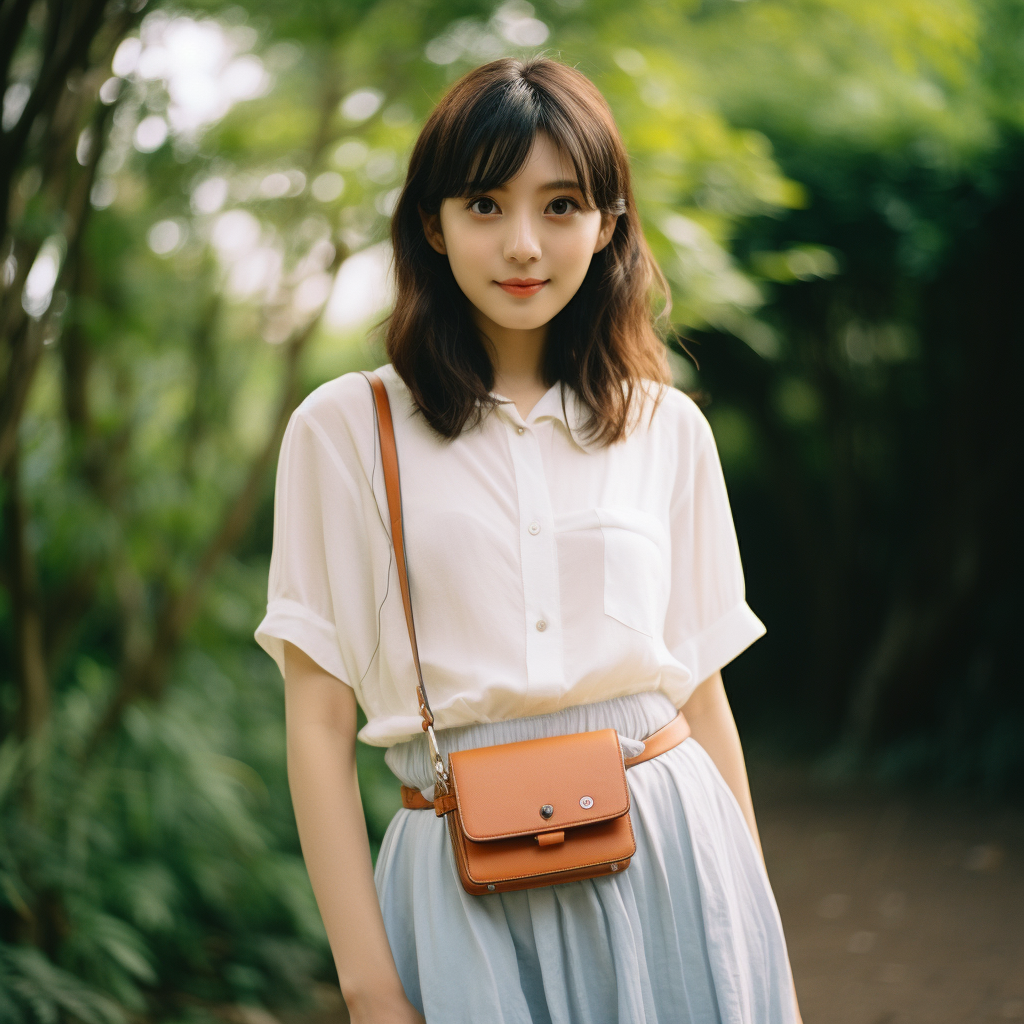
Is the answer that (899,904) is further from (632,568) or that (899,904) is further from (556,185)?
(556,185)

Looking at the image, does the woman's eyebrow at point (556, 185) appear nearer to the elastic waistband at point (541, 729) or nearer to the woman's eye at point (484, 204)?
the woman's eye at point (484, 204)

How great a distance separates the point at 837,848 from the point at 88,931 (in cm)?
342

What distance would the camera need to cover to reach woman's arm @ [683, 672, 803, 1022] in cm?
159

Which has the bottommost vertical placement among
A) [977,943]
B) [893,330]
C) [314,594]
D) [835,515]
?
[977,943]

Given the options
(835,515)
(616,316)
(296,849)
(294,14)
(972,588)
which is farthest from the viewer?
(835,515)

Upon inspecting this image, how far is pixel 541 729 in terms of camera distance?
1.36m

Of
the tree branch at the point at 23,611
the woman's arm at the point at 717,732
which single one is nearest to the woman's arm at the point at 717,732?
the woman's arm at the point at 717,732

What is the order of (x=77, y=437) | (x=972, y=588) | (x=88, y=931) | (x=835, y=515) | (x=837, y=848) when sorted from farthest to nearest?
(x=835, y=515) → (x=972, y=588) → (x=837, y=848) → (x=77, y=437) → (x=88, y=931)

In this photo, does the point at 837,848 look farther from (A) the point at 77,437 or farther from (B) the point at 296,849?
(A) the point at 77,437

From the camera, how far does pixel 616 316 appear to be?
1570 mm

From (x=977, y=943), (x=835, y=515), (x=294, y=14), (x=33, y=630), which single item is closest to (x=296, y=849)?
(x=33, y=630)

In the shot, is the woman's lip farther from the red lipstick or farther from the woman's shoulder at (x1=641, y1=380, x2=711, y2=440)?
the woman's shoulder at (x1=641, y1=380, x2=711, y2=440)

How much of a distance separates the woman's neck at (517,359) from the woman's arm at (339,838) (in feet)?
1.53

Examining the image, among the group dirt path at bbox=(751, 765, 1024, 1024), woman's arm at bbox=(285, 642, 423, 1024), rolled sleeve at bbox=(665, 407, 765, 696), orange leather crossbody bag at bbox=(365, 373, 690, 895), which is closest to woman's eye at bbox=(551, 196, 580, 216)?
rolled sleeve at bbox=(665, 407, 765, 696)
